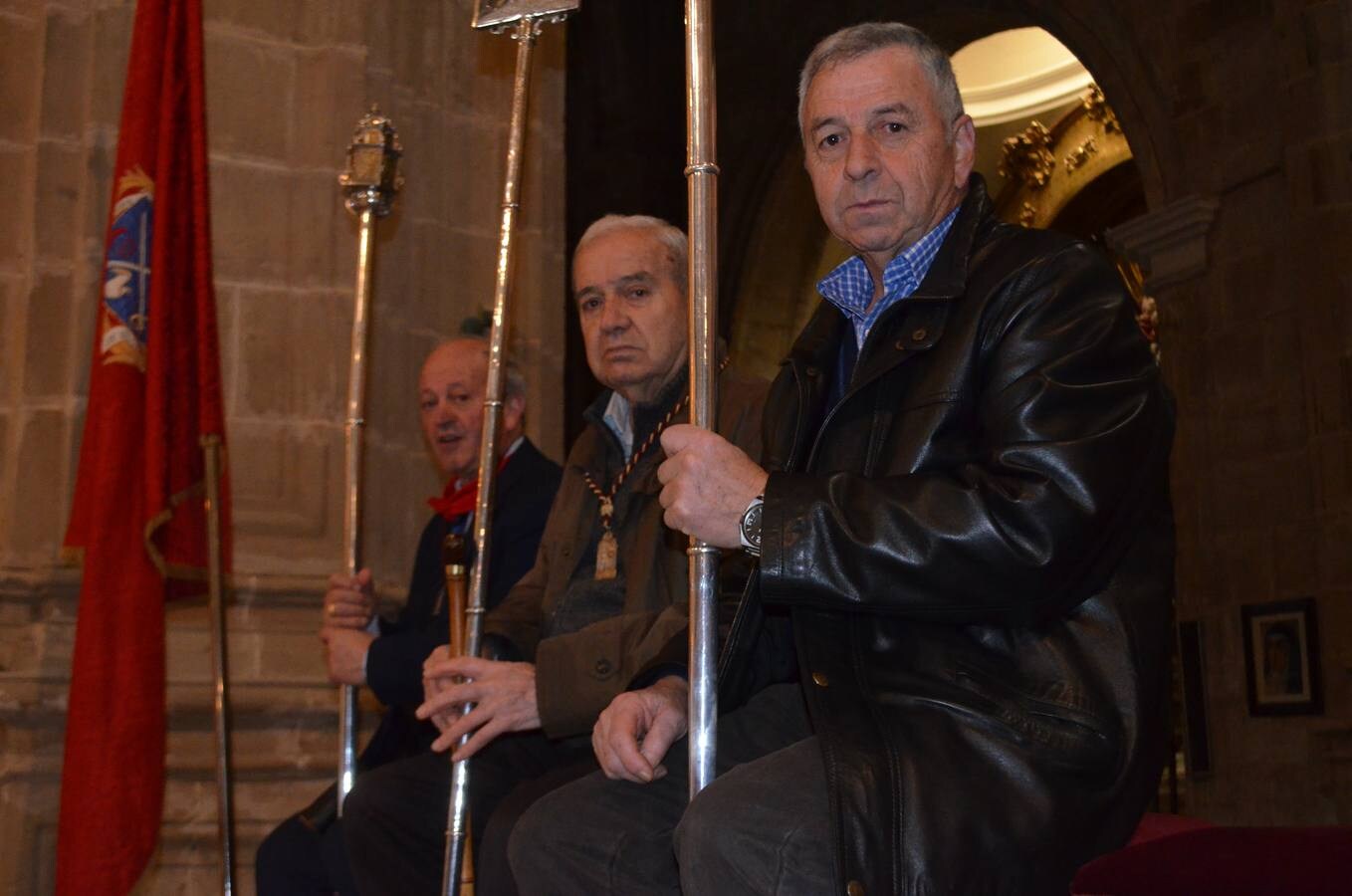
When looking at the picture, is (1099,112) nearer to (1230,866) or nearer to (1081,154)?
(1081,154)

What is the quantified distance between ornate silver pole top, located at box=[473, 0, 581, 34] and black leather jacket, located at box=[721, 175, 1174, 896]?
5.06 ft

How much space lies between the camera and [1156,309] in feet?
32.3

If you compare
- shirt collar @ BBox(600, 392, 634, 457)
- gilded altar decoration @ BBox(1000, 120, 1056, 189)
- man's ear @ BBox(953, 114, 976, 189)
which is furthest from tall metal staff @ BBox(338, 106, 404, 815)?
gilded altar decoration @ BBox(1000, 120, 1056, 189)

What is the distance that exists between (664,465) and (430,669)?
4.28 ft

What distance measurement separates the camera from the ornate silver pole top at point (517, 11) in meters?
3.37

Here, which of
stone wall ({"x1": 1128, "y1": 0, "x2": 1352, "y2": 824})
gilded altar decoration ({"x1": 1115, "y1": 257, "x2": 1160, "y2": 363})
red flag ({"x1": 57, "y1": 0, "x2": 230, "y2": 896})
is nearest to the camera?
red flag ({"x1": 57, "y1": 0, "x2": 230, "y2": 896})

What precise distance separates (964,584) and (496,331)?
1644 millimetres

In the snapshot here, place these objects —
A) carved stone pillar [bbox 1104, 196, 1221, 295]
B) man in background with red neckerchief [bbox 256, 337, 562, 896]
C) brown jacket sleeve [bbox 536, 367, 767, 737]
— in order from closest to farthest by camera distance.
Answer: brown jacket sleeve [bbox 536, 367, 767, 737], man in background with red neckerchief [bbox 256, 337, 562, 896], carved stone pillar [bbox 1104, 196, 1221, 295]

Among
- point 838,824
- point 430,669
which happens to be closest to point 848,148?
point 838,824

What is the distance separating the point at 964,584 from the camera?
1935 millimetres

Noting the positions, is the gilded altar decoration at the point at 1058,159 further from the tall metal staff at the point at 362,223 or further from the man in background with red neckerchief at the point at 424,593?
the tall metal staff at the point at 362,223

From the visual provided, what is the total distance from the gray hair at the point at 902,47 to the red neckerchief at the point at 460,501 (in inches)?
70.8

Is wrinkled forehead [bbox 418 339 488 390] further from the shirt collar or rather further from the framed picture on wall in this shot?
the framed picture on wall

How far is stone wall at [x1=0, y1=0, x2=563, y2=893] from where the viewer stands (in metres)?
4.21
